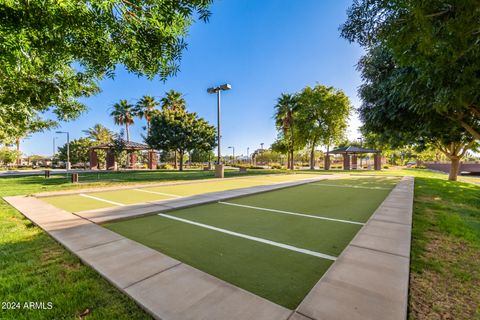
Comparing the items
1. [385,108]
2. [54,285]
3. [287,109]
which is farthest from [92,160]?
[385,108]

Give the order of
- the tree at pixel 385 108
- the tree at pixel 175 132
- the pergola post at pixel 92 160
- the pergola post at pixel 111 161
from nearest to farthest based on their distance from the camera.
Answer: the tree at pixel 385 108
the tree at pixel 175 132
the pergola post at pixel 111 161
the pergola post at pixel 92 160

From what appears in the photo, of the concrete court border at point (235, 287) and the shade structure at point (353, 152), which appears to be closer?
the concrete court border at point (235, 287)

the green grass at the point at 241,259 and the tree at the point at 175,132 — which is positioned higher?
the tree at the point at 175,132

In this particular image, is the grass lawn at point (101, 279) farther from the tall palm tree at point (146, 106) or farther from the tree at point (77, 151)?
the tree at point (77, 151)

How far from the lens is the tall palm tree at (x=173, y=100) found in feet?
112

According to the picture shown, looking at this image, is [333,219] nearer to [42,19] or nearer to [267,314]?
[267,314]

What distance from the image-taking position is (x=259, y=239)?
4.23m

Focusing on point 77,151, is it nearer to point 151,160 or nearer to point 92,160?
point 92,160

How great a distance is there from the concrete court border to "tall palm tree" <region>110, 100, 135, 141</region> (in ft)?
123

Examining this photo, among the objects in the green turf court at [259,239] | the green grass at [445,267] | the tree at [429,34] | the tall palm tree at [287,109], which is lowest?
the green grass at [445,267]

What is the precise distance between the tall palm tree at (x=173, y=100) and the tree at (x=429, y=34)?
3305cm

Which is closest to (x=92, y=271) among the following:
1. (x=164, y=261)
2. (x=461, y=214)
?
(x=164, y=261)

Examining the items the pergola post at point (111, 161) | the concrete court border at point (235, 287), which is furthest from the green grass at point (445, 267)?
the pergola post at point (111, 161)

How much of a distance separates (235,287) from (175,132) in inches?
1003
